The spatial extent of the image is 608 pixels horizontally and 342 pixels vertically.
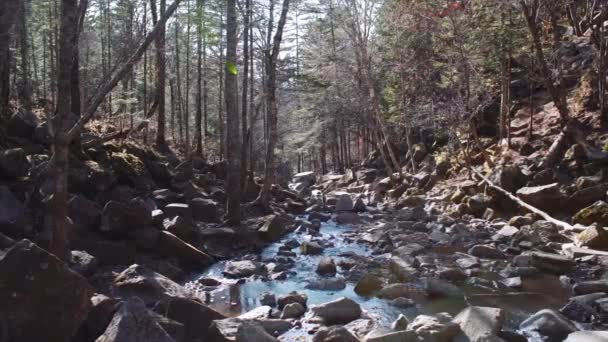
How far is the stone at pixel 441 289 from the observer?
7340mm

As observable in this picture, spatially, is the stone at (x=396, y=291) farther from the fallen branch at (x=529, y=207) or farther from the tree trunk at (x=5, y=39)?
the tree trunk at (x=5, y=39)

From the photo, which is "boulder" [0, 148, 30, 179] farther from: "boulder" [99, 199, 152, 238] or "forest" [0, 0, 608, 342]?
"boulder" [99, 199, 152, 238]

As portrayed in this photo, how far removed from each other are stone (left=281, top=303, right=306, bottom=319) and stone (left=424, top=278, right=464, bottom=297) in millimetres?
1984

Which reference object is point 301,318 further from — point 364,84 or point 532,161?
point 364,84

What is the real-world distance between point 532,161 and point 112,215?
12.2 metres

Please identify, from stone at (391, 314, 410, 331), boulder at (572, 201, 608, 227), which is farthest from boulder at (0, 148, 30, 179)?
boulder at (572, 201, 608, 227)

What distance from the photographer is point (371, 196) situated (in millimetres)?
Result: 24438

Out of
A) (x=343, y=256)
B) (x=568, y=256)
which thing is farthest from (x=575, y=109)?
(x=343, y=256)

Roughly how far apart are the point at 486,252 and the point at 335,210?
10.1m

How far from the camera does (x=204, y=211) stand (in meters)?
13.0

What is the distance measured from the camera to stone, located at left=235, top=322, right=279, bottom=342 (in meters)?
4.96

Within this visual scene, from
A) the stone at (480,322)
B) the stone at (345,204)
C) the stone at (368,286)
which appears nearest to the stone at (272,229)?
the stone at (368,286)

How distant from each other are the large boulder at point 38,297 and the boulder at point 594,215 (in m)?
9.96

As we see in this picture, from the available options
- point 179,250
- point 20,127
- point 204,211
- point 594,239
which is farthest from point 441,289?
point 20,127
